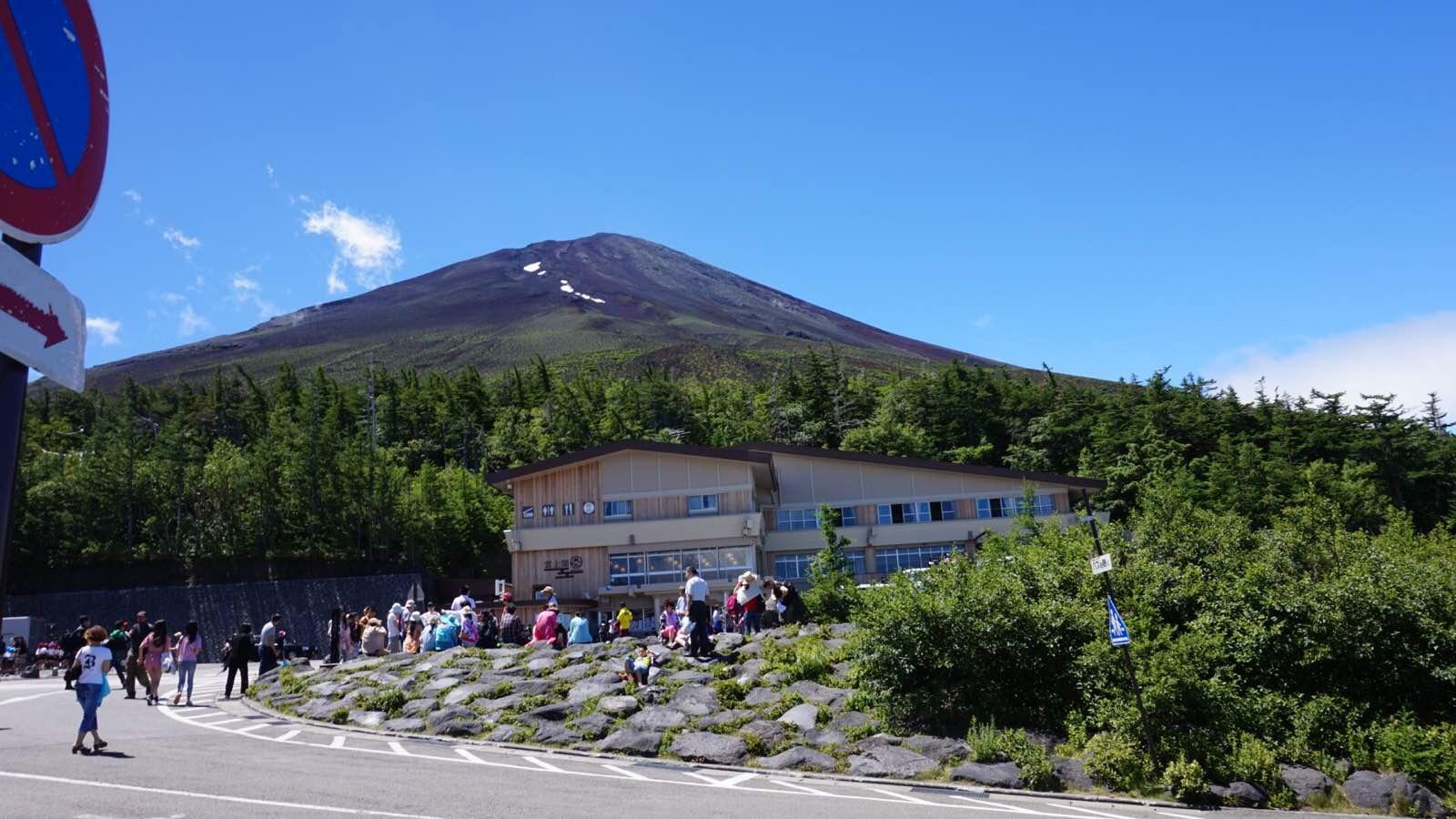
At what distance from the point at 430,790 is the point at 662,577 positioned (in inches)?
1190

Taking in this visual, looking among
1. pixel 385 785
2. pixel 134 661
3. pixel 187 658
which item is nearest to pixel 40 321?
pixel 385 785

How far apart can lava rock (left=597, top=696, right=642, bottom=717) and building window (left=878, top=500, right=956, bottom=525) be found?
1188 inches

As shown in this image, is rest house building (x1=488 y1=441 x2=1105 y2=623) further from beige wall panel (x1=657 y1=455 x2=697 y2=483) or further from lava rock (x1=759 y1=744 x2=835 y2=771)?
lava rock (x1=759 y1=744 x2=835 y2=771)

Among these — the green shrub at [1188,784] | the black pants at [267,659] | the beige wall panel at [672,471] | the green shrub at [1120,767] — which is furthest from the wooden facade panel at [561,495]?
the green shrub at [1188,784]

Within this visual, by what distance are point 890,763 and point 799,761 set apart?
4.22ft

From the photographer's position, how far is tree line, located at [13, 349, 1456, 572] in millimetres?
57406

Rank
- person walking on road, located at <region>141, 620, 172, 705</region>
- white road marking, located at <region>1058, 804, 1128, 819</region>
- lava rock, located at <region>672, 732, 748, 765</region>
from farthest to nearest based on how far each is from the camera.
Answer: person walking on road, located at <region>141, 620, 172, 705</region>, lava rock, located at <region>672, 732, 748, 765</region>, white road marking, located at <region>1058, 804, 1128, 819</region>

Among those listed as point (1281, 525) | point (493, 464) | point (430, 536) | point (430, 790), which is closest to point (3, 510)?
point (430, 790)

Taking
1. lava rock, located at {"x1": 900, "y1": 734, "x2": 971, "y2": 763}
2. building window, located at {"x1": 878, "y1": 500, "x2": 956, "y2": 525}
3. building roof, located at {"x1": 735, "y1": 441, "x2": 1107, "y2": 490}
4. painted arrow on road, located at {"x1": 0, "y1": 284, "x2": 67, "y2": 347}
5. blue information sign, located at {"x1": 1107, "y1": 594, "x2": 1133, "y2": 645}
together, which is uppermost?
building roof, located at {"x1": 735, "y1": 441, "x2": 1107, "y2": 490}

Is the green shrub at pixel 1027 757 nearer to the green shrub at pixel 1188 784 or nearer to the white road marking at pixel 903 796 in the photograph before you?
the green shrub at pixel 1188 784

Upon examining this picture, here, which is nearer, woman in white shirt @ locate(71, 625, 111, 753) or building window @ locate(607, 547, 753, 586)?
woman in white shirt @ locate(71, 625, 111, 753)

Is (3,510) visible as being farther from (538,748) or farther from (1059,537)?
(1059,537)

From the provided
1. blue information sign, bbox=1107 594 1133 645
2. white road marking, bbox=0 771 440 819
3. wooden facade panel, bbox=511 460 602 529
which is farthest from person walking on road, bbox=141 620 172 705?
wooden facade panel, bbox=511 460 602 529

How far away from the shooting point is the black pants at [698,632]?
1909 cm
